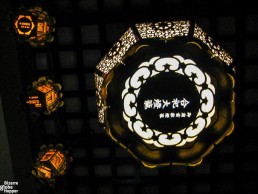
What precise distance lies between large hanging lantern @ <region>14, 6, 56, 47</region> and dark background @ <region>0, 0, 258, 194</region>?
34 centimetres

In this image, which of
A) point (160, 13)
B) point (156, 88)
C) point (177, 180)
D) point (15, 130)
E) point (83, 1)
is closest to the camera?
point (156, 88)

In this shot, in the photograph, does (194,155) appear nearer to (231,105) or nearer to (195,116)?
(195,116)

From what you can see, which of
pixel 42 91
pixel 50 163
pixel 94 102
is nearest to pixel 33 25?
pixel 42 91

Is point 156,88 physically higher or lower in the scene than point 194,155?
higher

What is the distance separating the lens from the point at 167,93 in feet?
13.9

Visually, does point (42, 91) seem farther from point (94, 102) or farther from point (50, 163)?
point (94, 102)

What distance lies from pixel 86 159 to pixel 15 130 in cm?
175

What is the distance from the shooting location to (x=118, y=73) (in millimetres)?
4398

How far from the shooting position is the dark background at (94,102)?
5.44 m

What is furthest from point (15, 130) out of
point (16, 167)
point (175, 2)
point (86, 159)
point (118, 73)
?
point (175, 2)

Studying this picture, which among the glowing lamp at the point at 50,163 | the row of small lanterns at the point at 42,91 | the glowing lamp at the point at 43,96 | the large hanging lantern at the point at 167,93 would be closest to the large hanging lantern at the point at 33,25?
the row of small lanterns at the point at 42,91

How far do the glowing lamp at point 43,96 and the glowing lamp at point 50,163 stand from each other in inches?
30.9

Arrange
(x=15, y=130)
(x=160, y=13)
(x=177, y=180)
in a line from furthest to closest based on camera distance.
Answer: (x=177, y=180)
(x=15, y=130)
(x=160, y=13)

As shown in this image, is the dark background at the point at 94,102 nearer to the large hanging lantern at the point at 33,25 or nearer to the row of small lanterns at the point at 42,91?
the row of small lanterns at the point at 42,91
